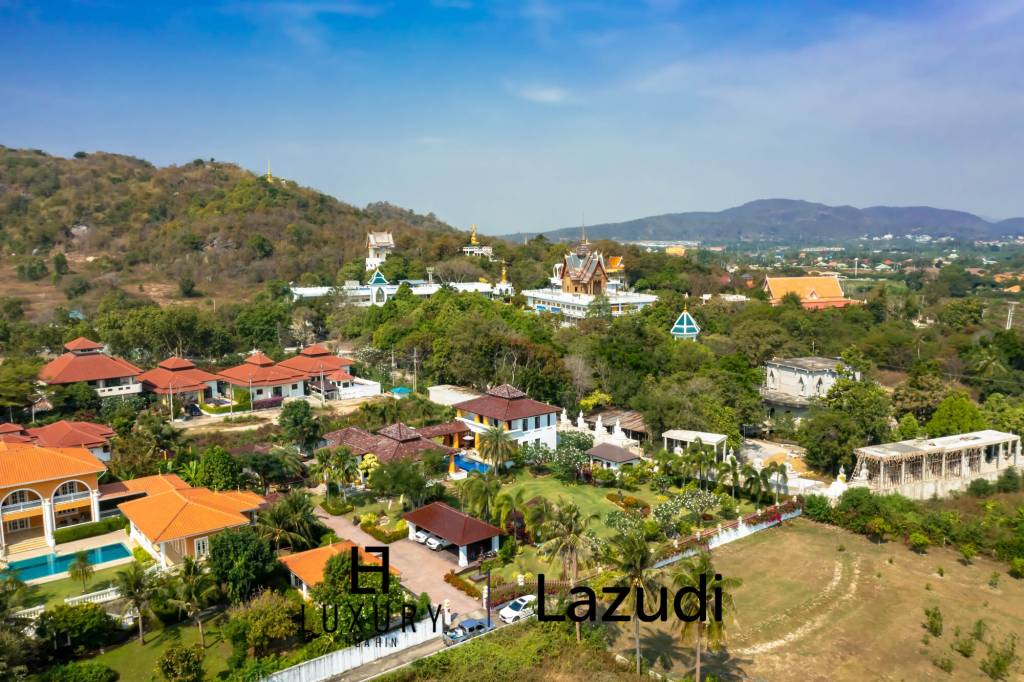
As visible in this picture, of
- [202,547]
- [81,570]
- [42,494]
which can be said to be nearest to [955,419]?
[202,547]

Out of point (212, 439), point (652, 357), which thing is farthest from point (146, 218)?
point (652, 357)

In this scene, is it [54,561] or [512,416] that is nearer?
[54,561]

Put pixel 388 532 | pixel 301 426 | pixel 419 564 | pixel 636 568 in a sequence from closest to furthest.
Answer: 1. pixel 636 568
2. pixel 419 564
3. pixel 388 532
4. pixel 301 426

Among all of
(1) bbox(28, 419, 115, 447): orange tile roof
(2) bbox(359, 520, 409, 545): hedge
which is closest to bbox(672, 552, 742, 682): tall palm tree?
(2) bbox(359, 520, 409, 545): hedge

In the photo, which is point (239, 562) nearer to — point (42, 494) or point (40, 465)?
point (42, 494)

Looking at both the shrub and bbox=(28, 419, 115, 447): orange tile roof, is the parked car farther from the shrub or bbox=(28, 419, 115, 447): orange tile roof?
bbox=(28, 419, 115, 447): orange tile roof

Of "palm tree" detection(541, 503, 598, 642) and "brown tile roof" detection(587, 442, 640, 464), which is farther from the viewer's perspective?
"brown tile roof" detection(587, 442, 640, 464)

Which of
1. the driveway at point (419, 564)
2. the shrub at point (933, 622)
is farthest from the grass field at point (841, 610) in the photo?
the driveway at point (419, 564)
